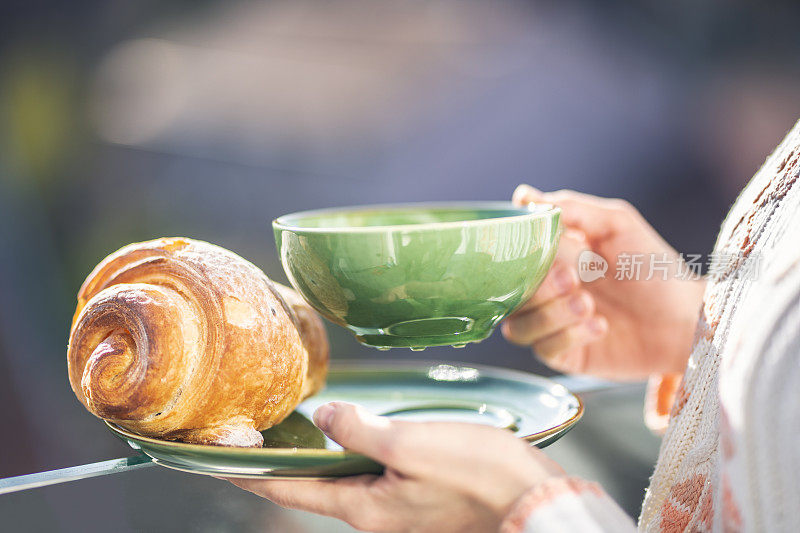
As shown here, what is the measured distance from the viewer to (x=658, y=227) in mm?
2734

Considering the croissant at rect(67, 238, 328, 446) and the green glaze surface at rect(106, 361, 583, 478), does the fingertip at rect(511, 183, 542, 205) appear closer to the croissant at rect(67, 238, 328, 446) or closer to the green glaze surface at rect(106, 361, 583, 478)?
the green glaze surface at rect(106, 361, 583, 478)

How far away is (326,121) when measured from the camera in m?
2.42

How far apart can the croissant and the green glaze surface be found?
1.1 inches

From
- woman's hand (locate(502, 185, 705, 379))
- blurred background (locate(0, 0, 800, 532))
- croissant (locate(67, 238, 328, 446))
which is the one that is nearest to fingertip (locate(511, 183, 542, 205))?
woman's hand (locate(502, 185, 705, 379))

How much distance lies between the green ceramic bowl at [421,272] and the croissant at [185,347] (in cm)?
5

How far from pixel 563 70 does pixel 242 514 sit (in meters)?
2.36

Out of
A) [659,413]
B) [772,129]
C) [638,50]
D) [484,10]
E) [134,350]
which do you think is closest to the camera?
[134,350]

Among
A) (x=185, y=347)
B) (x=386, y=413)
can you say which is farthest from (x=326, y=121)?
(x=185, y=347)

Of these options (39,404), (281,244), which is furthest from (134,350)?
(39,404)

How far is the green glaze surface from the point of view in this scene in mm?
421

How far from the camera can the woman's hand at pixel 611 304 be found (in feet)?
2.58

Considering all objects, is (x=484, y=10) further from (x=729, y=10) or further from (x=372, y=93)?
(x=729, y=10)
